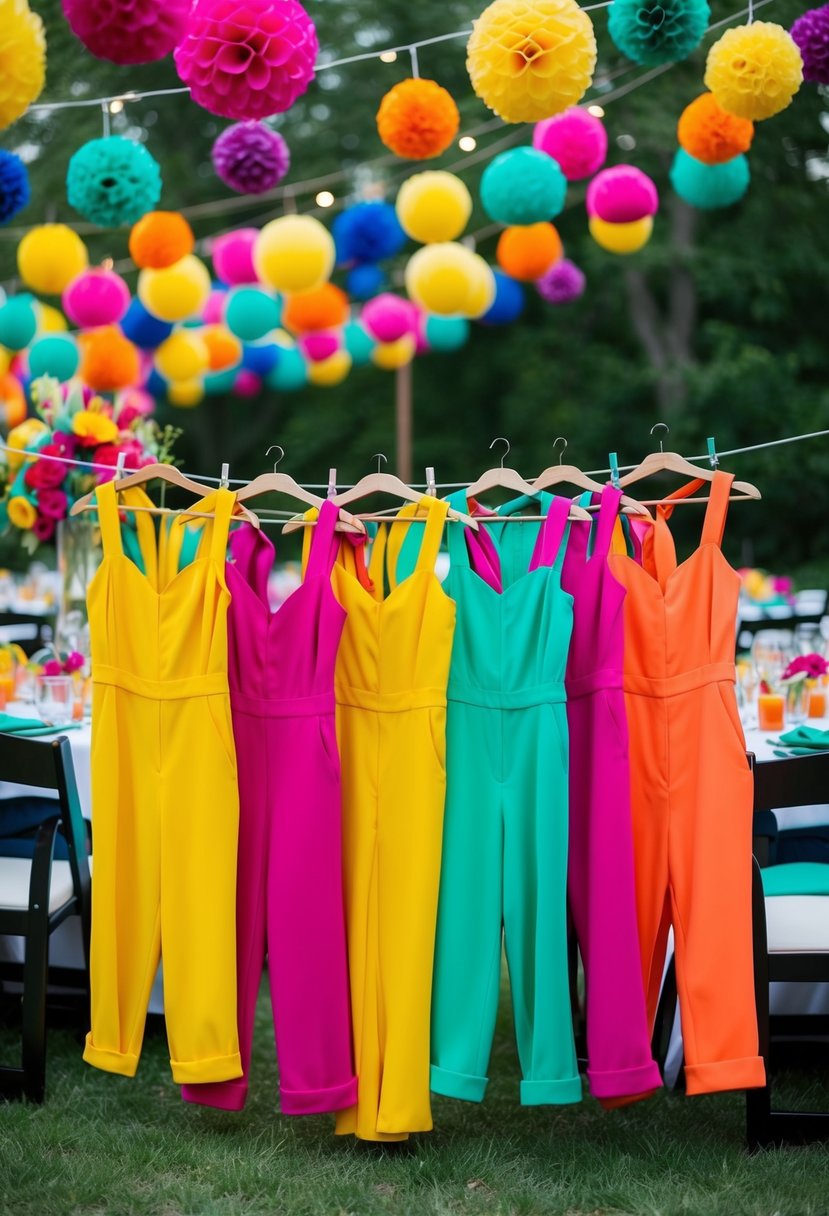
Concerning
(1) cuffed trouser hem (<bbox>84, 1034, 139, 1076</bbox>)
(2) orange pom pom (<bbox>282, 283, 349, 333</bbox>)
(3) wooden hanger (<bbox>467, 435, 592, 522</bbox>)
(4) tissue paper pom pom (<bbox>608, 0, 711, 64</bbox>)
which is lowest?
(1) cuffed trouser hem (<bbox>84, 1034, 139, 1076</bbox>)

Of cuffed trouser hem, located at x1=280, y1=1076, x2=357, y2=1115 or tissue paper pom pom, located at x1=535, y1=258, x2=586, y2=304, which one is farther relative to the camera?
tissue paper pom pom, located at x1=535, y1=258, x2=586, y2=304

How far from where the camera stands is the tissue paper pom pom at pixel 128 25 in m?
2.73

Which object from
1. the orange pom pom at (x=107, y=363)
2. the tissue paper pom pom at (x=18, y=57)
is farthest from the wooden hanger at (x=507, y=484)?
the orange pom pom at (x=107, y=363)

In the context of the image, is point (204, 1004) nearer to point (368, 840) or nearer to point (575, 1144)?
point (368, 840)

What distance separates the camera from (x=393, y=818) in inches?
94.7

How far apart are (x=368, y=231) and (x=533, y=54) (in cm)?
287

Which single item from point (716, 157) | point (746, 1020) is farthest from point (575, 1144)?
point (716, 157)

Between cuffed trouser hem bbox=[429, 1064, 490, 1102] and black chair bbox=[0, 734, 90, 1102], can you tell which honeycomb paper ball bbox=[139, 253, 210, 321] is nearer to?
black chair bbox=[0, 734, 90, 1102]

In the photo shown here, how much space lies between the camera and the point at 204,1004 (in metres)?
2.37

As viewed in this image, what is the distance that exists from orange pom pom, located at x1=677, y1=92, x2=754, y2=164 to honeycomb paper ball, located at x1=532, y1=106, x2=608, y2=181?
0.42 m

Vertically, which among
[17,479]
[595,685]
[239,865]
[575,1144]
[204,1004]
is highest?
[17,479]

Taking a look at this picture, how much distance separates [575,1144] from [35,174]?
840 centimetres

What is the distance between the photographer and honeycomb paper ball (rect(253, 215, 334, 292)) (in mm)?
5145

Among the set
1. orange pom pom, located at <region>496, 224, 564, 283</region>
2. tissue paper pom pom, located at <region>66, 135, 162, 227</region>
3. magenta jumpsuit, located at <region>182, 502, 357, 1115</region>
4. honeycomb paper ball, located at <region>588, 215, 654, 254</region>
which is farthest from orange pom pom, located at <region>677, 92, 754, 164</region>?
magenta jumpsuit, located at <region>182, 502, 357, 1115</region>
